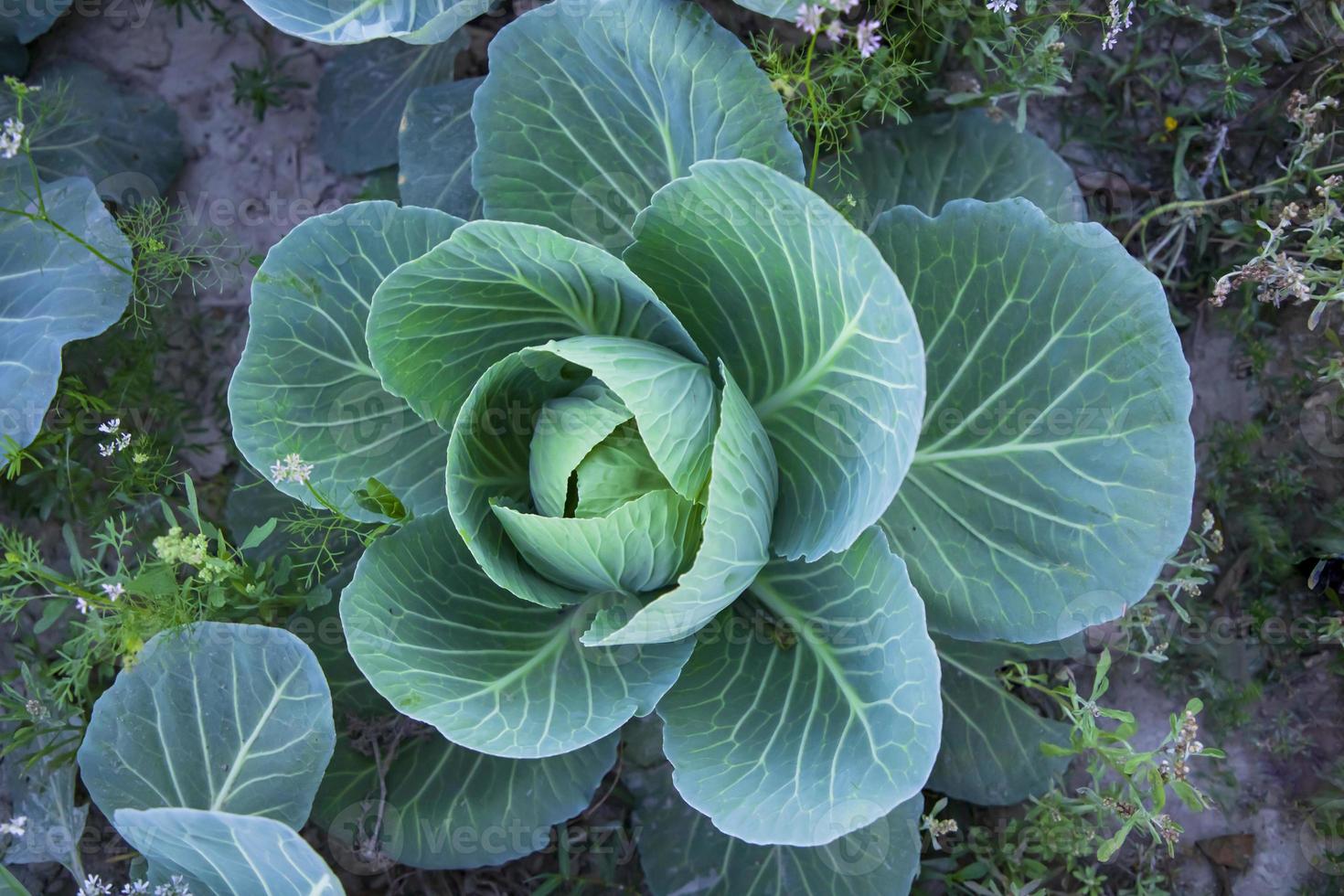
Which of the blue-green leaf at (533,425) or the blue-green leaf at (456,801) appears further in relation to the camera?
the blue-green leaf at (456,801)

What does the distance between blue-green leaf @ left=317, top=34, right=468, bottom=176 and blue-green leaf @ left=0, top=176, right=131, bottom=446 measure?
74 centimetres

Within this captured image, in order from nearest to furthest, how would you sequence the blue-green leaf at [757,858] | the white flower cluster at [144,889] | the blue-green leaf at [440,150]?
the white flower cluster at [144,889]
the blue-green leaf at [757,858]
the blue-green leaf at [440,150]

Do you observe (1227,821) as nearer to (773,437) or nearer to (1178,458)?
(1178,458)

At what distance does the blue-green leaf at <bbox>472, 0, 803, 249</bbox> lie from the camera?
2.43m

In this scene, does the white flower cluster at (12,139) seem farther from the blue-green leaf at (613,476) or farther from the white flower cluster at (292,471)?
the blue-green leaf at (613,476)

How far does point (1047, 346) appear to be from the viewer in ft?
7.72

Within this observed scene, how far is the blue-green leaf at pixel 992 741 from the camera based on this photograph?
2.89 metres

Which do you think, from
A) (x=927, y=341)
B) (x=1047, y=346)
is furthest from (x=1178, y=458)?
(x=927, y=341)

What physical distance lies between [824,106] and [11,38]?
256 cm

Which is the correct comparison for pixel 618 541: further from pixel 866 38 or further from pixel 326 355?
pixel 866 38

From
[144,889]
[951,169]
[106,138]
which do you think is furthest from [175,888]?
[951,169]

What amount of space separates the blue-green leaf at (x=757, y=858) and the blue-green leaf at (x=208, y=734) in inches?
35.8

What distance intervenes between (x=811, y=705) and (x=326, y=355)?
53.9 inches

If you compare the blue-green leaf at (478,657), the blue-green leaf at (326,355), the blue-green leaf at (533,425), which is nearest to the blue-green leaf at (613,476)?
the blue-green leaf at (533,425)
